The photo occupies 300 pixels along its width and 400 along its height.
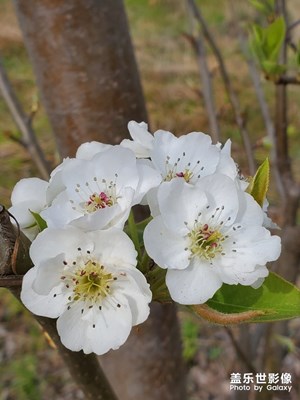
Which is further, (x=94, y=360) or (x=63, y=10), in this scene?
(x=63, y=10)

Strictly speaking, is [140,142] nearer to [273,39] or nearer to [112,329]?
[112,329]

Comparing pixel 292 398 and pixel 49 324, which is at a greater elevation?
pixel 49 324

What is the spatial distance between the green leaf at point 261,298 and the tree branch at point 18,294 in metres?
0.20

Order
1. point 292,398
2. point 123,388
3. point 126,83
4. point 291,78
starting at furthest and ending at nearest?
point 292,398, point 123,388, point 126,83, point 291,78

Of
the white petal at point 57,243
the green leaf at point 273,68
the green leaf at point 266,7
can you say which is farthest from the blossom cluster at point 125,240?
the green leaf at point 266,7

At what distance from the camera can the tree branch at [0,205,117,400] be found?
22.2 inches

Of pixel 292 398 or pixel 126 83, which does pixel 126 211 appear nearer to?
pixel 126 83

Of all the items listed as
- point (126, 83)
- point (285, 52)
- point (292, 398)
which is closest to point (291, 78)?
point (285, 52)

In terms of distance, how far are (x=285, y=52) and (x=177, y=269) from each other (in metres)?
0.70

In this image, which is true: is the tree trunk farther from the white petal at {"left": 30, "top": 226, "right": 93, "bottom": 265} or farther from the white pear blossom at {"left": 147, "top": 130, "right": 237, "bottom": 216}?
the white petal at {"left": 30, "top": 226, "right": 93, "bottom": 265}

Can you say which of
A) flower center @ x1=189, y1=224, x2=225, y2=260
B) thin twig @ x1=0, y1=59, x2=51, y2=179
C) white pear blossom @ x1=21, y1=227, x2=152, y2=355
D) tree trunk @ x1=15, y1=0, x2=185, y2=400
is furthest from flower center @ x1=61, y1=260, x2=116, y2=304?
thin twig @ x1=0, y1=59, x2=51, y2=179

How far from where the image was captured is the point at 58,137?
3.96 ft

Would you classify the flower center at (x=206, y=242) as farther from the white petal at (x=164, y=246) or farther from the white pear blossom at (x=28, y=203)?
the white pear blossom at (x=28, y=203)

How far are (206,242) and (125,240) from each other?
0.45 feet
